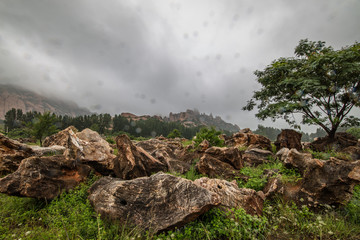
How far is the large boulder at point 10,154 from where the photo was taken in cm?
659

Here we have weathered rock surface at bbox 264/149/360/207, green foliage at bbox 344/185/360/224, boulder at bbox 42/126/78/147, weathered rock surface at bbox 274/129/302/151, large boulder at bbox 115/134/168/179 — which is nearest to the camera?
green foliage at bbox 344/185/360/224

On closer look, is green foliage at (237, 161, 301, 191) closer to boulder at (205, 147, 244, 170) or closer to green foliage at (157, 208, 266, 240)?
boulder at (205, 147, 244, 170)

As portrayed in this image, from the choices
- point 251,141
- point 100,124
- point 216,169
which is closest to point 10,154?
point 216,169

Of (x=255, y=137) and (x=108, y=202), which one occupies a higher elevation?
(x=255, y=137)

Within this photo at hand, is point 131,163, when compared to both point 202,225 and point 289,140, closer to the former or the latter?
point 202,225

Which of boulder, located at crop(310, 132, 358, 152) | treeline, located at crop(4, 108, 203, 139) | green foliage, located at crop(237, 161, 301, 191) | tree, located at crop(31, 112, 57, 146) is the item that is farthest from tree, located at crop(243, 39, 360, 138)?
treeline, located at crop(4, 108, 203, 139)

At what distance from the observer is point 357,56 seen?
33.2ft

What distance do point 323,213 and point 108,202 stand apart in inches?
218

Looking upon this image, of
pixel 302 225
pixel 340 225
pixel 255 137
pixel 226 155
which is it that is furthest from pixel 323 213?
pixel 255 137

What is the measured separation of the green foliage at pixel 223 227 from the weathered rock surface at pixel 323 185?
1.76 metres

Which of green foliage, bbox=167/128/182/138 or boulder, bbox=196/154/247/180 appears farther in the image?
green foliage, bbox=167/128/182/138

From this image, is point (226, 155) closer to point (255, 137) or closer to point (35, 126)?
point (255, 137)

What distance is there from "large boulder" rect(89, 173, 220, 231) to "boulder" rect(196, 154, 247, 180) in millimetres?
3011

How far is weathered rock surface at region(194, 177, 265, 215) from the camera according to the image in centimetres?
368
